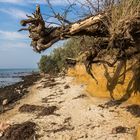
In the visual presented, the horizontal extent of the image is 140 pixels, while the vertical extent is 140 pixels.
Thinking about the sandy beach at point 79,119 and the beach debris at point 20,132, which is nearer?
the sandy beach at point 79,119

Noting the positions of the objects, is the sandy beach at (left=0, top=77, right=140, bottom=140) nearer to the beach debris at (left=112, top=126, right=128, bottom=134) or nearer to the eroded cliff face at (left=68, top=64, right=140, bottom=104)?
the beach debris at (left=112, top=126, right=128, bottom=134)

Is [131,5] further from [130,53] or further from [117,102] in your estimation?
[117,102]

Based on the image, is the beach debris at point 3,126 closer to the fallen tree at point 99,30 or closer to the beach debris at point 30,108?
the beach debris at point 30,108

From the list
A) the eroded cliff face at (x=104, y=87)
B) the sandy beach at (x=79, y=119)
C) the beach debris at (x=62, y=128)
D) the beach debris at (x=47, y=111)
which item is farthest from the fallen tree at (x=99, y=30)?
the beach debris at (x=47, y=111)

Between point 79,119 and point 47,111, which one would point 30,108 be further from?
point 79,119

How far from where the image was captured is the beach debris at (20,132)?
1860cm

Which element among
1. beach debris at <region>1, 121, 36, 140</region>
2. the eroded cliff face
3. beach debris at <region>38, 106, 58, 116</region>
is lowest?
beach debris at <region>1, 121, 36, 140</region>

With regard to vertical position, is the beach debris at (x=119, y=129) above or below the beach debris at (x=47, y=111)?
below

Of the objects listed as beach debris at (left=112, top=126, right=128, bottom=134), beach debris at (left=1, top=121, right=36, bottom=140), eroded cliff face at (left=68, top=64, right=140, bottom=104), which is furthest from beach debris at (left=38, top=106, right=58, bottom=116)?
beach debris at (left=112, top=126, right=128, bottom=134)

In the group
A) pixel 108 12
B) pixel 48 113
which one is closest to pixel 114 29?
pixel 108 12

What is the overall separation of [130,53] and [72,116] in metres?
4.58

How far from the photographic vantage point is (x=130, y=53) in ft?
69.7

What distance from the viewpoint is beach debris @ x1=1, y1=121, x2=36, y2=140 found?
18.6 meters

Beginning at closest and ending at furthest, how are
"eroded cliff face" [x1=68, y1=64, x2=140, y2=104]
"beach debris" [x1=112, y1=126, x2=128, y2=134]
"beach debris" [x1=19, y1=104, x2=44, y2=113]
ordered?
"beach debris" [x1=112, y1=126, x2=128, y2=134] < "eroded cliff face" [x1=68, y1=64, x2=140, y2=104] < "beach debris" [x1=19, y1=104, x2=44, y2=113]
